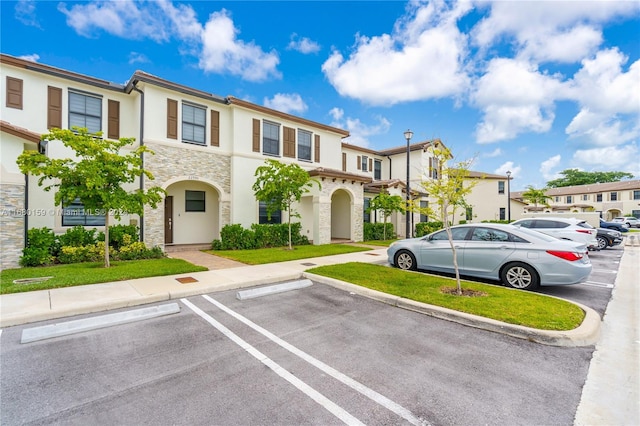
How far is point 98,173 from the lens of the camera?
8148 mm

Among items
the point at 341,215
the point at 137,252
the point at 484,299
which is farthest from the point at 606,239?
the point at 137,252

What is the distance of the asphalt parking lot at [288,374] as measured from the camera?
263 centimetres

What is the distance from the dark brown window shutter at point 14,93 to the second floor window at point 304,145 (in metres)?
11.9

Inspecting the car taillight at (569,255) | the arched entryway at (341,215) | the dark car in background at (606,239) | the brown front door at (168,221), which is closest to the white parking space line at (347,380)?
the car taillight at (569,255)

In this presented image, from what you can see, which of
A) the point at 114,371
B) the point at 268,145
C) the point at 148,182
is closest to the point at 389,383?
the point at 114,371

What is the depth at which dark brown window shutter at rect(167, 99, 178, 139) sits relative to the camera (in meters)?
12.6

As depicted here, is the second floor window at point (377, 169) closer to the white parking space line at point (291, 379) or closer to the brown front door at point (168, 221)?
the brown front door at point (168, 221)

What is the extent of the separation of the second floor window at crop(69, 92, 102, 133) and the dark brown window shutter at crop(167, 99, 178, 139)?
2734 millimetres

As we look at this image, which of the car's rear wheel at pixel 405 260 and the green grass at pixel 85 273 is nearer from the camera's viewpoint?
the green grass at pixel 85 273

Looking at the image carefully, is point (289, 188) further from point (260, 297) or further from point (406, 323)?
point (406, 323)

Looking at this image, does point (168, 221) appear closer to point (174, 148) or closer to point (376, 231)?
point (174, 148)

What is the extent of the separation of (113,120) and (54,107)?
6.18 ft

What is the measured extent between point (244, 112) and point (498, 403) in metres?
14.9

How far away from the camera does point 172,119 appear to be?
12.7 m
